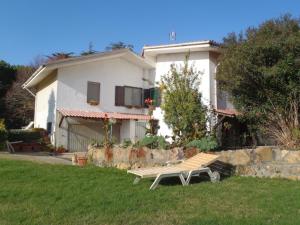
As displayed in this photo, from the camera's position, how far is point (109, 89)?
2920cm

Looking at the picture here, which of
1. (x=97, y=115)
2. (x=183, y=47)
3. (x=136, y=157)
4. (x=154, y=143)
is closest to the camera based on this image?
(x=136, y=157)

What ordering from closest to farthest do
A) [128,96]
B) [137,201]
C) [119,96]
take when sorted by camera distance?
[137,201] → [119,96] → [128,96]

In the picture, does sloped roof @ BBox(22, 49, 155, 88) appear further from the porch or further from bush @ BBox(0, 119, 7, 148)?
bush @ BBox(0, 119, 7, 148)

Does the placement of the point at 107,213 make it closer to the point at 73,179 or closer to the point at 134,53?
the point at 73,179

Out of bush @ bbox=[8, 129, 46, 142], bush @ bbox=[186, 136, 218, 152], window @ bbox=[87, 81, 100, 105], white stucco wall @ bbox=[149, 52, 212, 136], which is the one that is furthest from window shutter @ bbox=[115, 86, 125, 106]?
bush @ bbox=[186, 136, 218, 152]

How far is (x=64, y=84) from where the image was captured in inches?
1072

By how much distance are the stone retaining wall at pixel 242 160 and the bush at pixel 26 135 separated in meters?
14.4

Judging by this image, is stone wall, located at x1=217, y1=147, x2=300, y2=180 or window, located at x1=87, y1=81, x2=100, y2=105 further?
window, located at x1=87, y1=81, x2=100, y2=105

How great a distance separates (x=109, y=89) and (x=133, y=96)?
2255 mm

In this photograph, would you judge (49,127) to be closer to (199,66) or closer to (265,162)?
(199,66)

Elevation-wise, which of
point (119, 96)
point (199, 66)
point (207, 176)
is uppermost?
point (199, 66)

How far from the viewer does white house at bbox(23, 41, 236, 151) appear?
85.1ft

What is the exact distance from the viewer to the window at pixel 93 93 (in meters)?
28.2

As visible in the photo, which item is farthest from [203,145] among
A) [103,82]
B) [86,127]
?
[103,82]
